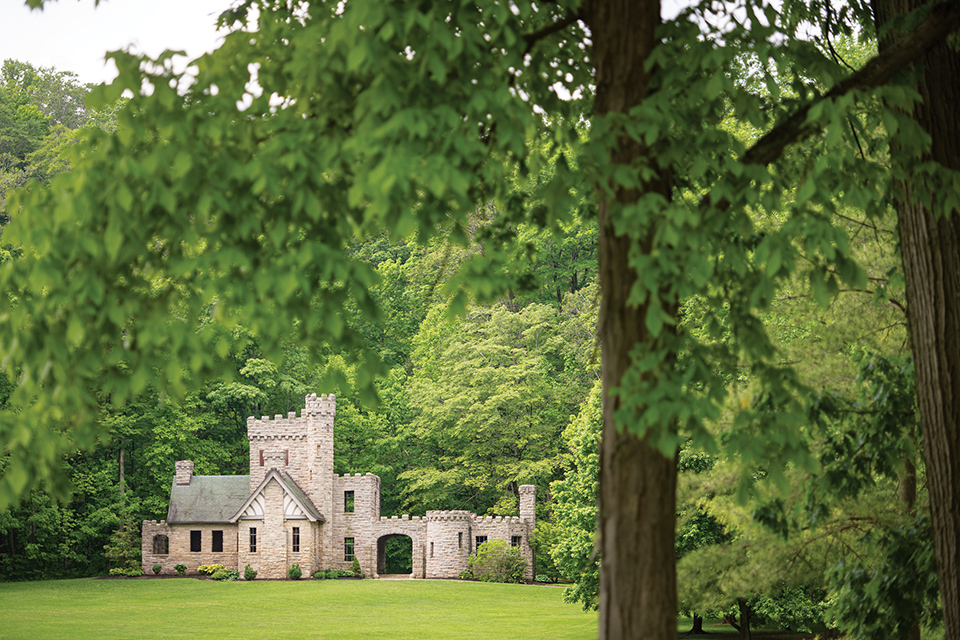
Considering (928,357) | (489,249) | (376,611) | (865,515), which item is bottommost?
(376,611)

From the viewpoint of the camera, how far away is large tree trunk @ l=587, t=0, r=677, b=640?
4168mm

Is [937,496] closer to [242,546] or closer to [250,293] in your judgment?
[250,293]

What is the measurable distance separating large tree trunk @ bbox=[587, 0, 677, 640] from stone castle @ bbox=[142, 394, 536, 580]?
32.0 meters

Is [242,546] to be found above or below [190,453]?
below

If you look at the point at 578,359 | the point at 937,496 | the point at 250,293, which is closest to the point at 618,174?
the point at 250,293

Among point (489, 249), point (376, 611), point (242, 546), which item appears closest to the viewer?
point (489, 249)

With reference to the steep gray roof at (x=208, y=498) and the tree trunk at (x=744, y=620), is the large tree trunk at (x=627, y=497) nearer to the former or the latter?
the tree trunk at (x=744, y=620)

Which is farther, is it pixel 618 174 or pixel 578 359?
pixel 578 359

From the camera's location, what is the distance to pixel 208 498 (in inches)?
1484

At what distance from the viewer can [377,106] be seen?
12.0 feet

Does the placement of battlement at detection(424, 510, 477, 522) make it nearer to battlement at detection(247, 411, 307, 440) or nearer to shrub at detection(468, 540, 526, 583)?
shrub at detection(468, 540, 526, 583)

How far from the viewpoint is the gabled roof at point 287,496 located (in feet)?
119

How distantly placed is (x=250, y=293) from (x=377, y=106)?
885 mm

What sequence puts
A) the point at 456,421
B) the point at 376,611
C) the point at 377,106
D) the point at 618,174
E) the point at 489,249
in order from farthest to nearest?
the point at 456,421
the point at 376,611
the point at 489,249
the point at 618,174
the point at 377,106
